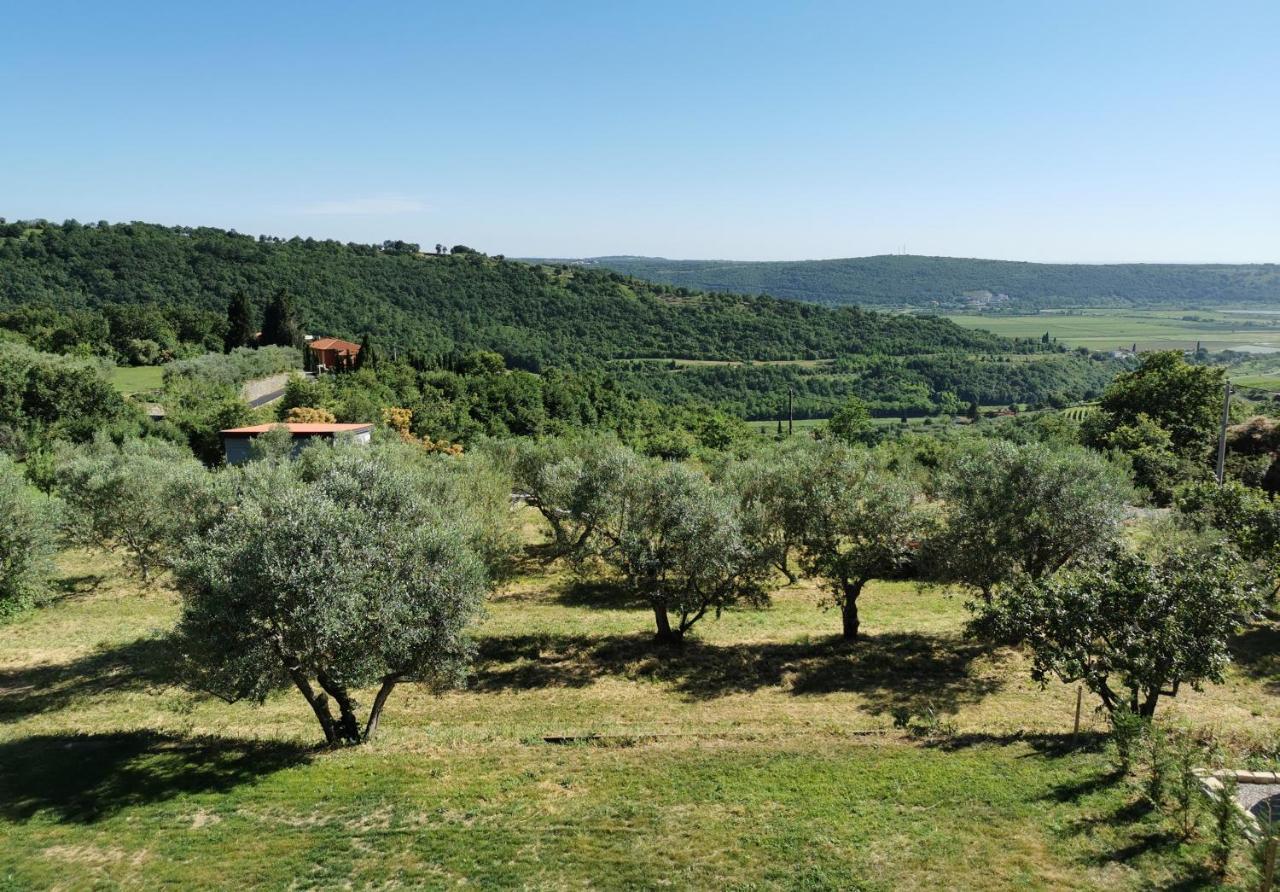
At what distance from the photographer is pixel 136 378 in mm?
75062

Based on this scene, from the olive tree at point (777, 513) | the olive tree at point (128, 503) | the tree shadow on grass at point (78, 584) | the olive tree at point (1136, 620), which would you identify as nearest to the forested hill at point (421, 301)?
the tree shadow on grass at point (78, 584)

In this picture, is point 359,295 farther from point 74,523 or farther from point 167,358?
point 74,523

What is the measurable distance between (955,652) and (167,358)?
294ft

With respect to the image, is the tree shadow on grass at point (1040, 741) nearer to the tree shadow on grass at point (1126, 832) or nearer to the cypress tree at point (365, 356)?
the tree shadow on grass at point (1126, 832)

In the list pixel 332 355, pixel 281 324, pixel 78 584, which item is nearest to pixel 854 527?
pixel 78 584

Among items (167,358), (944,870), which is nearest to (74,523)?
(944,870)

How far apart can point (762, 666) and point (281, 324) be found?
83086 mm

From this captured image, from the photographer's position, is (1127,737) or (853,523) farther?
(853,523)

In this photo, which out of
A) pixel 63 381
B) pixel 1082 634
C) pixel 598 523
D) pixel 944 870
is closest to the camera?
pixel 944 870

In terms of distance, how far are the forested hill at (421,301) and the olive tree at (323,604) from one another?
85.1 metres

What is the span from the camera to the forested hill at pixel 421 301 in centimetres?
10525

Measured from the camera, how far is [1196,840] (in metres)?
12.9

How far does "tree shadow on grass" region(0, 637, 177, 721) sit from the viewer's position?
857 inches

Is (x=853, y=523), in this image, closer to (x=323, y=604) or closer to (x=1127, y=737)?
(x=1127, y=737)
